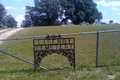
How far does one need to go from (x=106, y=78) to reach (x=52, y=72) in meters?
1.71

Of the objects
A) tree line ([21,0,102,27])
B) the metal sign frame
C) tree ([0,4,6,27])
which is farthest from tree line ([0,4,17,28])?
the metal sign frame

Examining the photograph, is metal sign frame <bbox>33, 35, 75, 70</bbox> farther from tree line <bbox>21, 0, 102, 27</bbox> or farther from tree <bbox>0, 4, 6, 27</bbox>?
tree <bbox>0, 4, 6, 27</bbox>

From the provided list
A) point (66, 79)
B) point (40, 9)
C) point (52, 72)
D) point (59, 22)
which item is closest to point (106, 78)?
point (66, 79)

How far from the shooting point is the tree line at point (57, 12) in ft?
166

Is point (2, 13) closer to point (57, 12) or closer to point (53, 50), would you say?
point (57, 12)

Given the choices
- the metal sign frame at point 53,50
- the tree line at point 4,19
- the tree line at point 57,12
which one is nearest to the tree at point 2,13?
the tree line at point 4,19

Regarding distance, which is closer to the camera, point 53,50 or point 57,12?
point 53,50

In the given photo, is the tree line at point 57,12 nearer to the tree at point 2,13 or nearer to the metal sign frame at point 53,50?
the tree at point 2,13

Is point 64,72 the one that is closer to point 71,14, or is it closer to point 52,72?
point 52,72

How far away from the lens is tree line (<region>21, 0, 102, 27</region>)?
5066 centimetres

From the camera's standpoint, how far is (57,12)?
52031mm

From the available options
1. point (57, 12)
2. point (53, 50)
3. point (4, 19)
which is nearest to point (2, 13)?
point (4, 19)

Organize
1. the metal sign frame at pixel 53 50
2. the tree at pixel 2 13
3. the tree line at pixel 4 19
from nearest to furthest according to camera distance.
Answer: the metal sign frame at pixel 53 50
the tree at pixel 2 13
the tree line at pixel 4 19

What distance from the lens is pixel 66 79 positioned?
3.98 m
